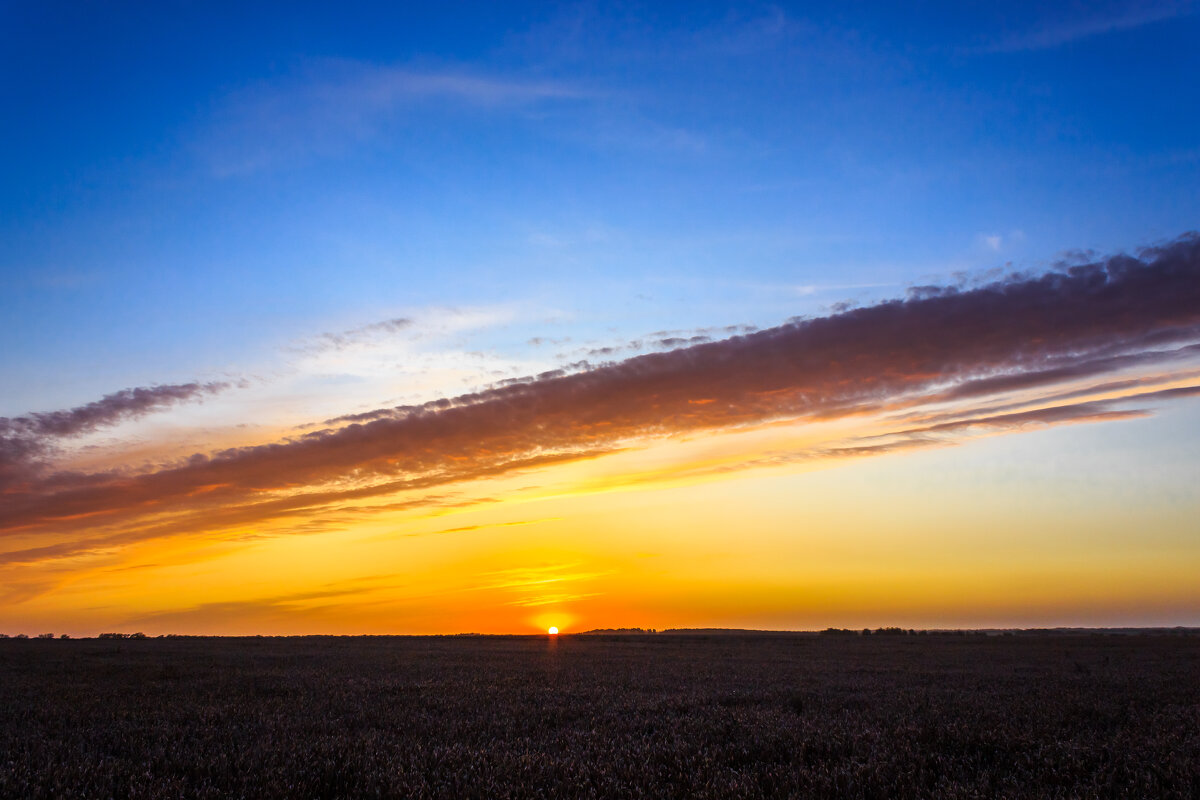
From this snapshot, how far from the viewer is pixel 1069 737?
10.4 metres

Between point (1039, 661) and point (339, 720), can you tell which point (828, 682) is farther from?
point (1039, 661)

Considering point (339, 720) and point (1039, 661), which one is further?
point (1039, 661)

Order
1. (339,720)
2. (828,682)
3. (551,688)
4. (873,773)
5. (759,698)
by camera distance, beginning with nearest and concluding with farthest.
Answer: (873,773), (339,720), (759,698), (551,688), (828,682)

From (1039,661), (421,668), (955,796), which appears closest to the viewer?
(955,796)

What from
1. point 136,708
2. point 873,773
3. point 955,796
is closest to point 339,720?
point 136,708

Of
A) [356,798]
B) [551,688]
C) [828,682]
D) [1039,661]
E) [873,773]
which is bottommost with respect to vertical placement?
[1039,661]

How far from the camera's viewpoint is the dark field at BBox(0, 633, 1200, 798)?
749cm

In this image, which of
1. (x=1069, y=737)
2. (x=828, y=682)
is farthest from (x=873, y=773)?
(x=828, y=682)

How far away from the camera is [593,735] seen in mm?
10453

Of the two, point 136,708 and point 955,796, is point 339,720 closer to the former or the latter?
point 136,708

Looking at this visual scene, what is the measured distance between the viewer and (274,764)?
8.31 metres

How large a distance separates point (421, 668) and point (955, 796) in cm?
2016

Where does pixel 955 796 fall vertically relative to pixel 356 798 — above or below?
below

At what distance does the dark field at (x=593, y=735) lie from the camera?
7492mm
